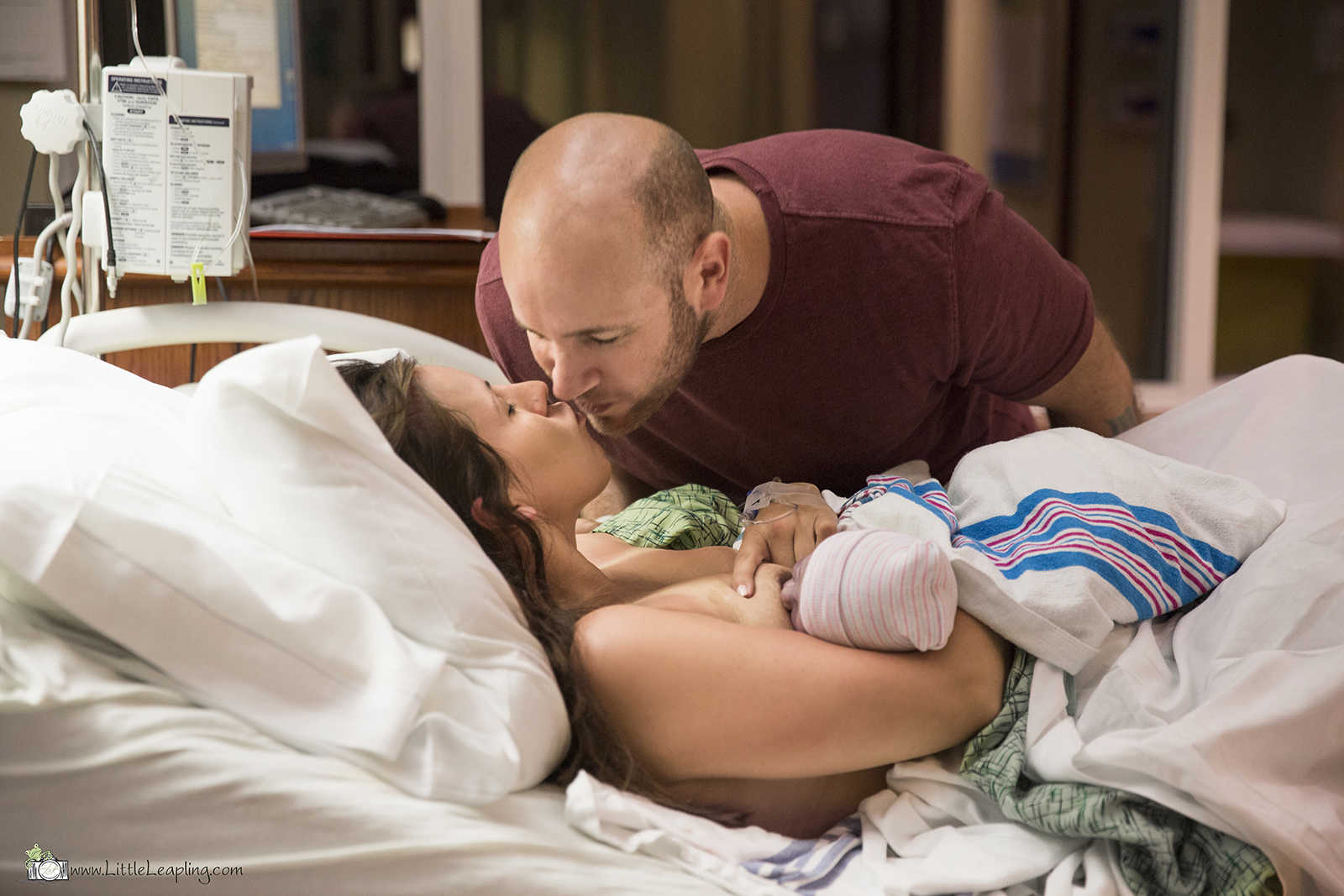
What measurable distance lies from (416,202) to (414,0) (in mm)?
728

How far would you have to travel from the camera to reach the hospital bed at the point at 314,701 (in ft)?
2.83

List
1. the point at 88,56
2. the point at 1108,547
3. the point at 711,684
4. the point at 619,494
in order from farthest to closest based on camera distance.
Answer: the point at 619,494 < the point at 88,56 < the point at 1108,547 < the point at 711,684

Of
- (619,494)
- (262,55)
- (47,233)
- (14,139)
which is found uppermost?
(262,55)

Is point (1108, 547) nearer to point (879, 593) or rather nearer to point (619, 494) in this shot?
point (879, 593)

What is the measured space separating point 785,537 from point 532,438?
0.30 m

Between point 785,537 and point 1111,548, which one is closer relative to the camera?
point 1111,548

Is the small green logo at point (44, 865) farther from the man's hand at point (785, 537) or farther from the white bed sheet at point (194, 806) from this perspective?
the man's hand at point (785, 537)

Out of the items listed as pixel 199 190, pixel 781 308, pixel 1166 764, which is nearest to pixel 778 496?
pixel 781 308

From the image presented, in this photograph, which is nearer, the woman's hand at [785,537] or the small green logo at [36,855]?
the small green logo at [36,855]

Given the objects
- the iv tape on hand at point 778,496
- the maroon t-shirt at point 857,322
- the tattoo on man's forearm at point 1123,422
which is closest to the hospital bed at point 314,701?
the iv tape on hand at point 778,496

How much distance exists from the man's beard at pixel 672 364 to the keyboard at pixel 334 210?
1.03m

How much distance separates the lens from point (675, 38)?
3.56m

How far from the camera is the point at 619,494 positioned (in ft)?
6.14

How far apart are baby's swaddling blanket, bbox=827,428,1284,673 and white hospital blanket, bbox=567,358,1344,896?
0.11ft
